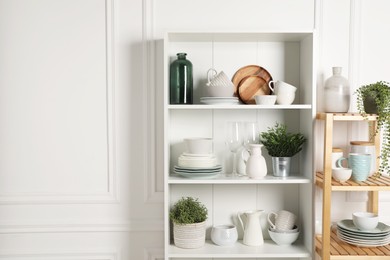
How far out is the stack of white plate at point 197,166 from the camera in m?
2.26

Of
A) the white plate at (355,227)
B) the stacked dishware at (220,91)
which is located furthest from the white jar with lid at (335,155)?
the stacked dishware at (220,91)

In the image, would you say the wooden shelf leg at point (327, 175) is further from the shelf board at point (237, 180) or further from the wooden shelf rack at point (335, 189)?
the shelf board at point (237, 180)

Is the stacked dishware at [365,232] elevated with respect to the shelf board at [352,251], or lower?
elevated

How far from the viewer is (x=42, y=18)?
2.48 m

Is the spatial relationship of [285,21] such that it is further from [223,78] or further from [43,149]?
[43,149]

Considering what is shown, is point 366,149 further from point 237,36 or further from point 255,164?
point 237,36

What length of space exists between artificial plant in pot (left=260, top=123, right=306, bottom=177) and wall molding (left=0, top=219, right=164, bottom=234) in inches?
27.5

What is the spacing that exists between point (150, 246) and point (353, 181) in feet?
3.65

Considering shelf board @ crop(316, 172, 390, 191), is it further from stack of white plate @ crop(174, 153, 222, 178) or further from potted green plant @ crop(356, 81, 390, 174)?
stack of white plate @ crop(174, 153, 222, 178)

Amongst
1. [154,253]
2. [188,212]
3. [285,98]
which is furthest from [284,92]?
[154,253]

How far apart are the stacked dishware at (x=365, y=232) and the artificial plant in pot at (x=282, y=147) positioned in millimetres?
395

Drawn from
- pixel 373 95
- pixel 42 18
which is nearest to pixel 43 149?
pixel 42 18

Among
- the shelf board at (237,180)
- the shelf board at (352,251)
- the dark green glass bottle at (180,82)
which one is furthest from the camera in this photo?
the dark green glass bottle at (180,82)

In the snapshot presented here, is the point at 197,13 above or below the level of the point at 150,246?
above
